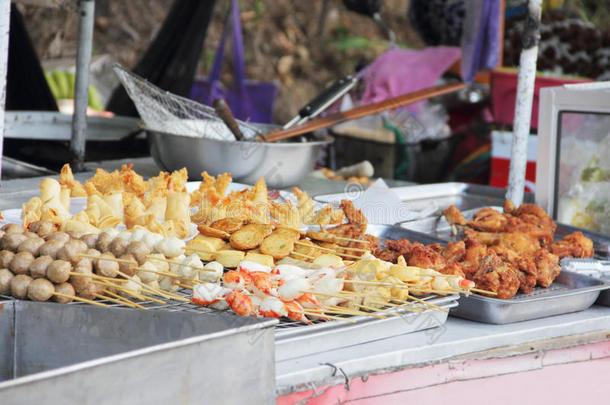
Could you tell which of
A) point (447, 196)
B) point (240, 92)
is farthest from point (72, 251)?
point (240, 92)

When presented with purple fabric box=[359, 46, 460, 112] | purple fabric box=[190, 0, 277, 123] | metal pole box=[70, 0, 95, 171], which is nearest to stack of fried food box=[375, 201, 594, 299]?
metal pole box=[70, 0, 95, 171]

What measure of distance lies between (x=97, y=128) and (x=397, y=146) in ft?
7.32

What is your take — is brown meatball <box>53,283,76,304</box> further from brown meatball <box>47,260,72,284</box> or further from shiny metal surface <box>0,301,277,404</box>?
shiny metal surface <box>0,301,277,404</box>

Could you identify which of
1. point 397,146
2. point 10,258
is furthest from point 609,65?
point 10,258

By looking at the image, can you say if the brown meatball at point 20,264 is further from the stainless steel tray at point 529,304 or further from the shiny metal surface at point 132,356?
the stainless steel tray at point 529,304

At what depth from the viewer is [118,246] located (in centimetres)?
164

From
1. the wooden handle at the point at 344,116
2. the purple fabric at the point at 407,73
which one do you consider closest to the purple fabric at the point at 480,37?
the purple fabric at the point at 407,73

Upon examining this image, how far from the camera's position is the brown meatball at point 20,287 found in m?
1.47

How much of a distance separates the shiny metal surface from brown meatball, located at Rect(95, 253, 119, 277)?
221 mm

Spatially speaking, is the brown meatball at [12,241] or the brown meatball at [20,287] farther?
the brown meatball at [12,241]

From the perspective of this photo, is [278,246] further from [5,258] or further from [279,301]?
[5,258]

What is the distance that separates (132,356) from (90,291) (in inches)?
19.0

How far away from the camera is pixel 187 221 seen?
6.56 feet

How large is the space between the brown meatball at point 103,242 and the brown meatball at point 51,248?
8 centimetres
